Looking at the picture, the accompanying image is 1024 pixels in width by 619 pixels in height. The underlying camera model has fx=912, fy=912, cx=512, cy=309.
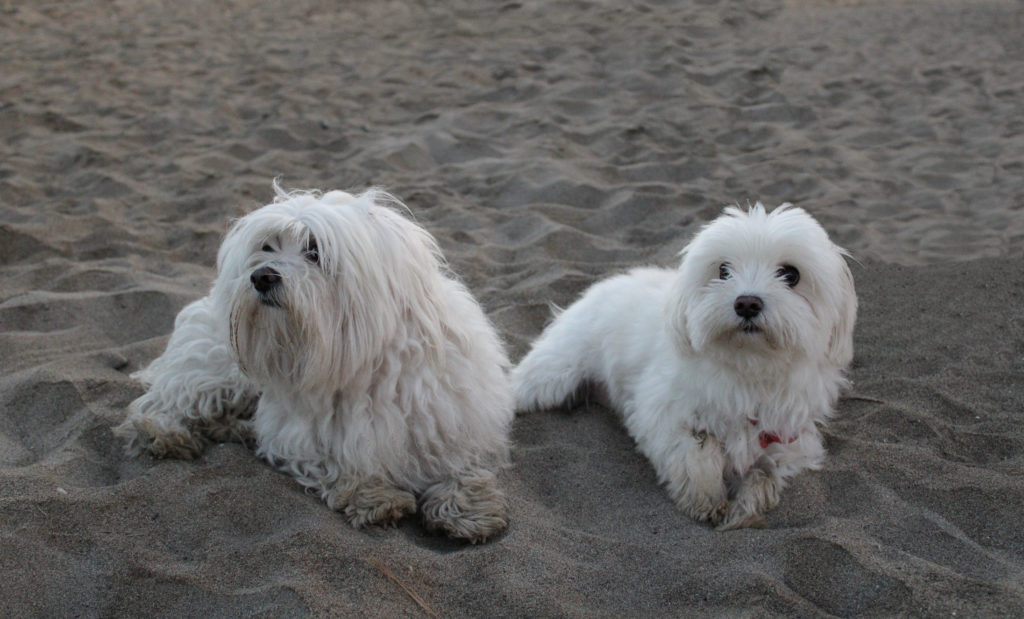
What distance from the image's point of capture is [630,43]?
903 centimetres

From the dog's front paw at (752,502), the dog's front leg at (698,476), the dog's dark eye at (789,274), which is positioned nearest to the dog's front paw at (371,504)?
the dog's front leg at (698,476)

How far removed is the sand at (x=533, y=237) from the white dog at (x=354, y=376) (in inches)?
4.8

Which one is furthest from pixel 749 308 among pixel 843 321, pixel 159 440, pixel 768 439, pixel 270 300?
pixel 159 440

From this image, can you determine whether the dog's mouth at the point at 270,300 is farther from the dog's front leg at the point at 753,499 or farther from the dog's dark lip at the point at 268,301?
the dog's front leg at the point at 753,499

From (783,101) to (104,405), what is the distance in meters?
5.87

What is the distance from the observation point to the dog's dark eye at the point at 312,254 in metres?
2.95

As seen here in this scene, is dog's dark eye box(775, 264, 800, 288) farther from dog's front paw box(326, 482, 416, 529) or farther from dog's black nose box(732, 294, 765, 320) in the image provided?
dog's front paw box(326, 482, 416, 529)

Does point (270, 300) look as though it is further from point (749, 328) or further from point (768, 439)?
point (768, 439)

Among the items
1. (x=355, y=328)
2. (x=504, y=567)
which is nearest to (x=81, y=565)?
(x=355, y=328)

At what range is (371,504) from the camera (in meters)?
Result: 3.04

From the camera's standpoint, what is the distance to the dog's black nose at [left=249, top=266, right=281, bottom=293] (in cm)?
288

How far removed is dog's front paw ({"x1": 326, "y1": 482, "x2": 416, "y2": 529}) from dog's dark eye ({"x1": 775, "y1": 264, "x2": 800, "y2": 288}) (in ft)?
4.81

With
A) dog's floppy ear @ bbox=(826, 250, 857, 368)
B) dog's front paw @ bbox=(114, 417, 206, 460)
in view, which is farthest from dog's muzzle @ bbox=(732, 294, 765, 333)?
dog's front paw @ bbox=(114, 417, 206, 460)

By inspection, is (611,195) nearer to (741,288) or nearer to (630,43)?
(741,288)
